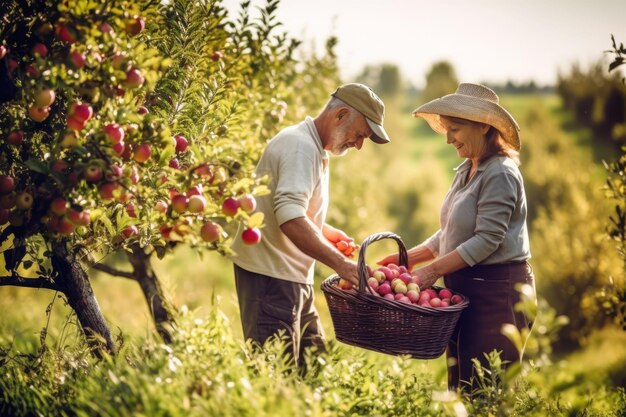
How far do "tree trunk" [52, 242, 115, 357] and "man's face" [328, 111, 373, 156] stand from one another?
158 cm

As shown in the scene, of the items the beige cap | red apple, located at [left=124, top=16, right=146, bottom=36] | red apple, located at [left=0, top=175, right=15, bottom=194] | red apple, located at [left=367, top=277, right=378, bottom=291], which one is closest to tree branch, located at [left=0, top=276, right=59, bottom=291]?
red apple, located at [left=0, top=175, right=15, bottom=194]

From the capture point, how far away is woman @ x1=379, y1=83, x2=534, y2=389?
302cm

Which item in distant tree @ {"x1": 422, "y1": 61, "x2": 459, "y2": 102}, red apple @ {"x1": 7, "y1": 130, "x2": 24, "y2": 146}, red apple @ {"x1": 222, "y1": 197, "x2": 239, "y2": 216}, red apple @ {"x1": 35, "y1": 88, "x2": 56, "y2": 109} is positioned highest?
distant tree @ {"x1": 422, "y1": 61, "x2": 459, "y2": 102}

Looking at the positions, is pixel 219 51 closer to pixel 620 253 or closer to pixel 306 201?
pixel 306 201

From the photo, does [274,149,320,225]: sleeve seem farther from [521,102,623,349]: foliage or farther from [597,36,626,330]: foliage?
[521,102,623,349]: foliage

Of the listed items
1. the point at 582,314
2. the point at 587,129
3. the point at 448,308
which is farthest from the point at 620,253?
the point at 587,129

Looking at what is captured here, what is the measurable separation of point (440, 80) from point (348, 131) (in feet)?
172

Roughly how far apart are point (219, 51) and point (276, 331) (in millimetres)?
1844

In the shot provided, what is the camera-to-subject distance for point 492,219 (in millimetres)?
2986

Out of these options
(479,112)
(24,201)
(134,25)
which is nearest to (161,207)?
(24,201)

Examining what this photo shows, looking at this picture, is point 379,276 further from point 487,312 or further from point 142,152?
point 142,152

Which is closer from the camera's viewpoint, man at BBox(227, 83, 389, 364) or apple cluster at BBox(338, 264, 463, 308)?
apple cluster at BBox(338, 264, 463, 308)

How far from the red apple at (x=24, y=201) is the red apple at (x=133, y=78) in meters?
0.63

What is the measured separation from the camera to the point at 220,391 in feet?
7.46
